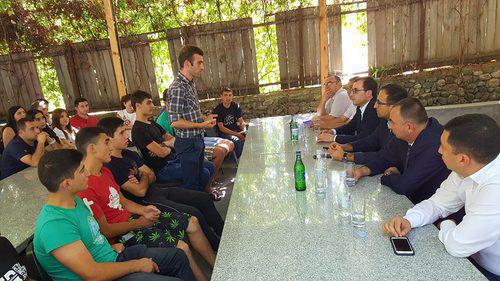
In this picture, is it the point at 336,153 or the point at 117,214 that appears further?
the point at 336,153

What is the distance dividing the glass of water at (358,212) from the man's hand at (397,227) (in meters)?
0.11

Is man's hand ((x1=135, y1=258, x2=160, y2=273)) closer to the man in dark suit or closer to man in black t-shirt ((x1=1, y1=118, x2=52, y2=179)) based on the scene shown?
the man in dark suit

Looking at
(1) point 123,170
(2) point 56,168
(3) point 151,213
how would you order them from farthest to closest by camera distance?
(1) point 123,170 → (3) point 151,213 → (2) point 56,168

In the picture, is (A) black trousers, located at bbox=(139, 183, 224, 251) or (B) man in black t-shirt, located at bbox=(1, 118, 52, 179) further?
(B) man in black t-shirt, located at bbox=(1, 118, 52, 179)

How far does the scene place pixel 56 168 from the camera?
5.28 ft

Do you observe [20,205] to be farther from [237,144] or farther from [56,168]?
[237,144]

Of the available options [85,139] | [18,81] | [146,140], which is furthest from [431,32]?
[18,81]

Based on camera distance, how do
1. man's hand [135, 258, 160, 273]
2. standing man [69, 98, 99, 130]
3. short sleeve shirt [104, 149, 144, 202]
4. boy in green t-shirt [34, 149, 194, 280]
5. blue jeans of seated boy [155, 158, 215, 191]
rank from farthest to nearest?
1. standing man [69, 98, 99, 130]
2. blue jeans of seated boy [155, 158, 215, 191]
3. short sleeve shirt [104, 149, 144, 202]
4. man's hand [135, 258, 160, 273]
5. boy in green t-shirt [34, 149, 194, 280]

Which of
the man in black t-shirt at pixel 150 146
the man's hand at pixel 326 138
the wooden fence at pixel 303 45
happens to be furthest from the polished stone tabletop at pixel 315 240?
the wooden fence at pixel 303 45

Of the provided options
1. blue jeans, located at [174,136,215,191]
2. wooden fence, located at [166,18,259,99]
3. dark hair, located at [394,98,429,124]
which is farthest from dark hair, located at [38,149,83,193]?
wooden fence, located at [166,18,259,99]

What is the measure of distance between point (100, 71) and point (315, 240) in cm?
636

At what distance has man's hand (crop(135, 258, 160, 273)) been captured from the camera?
5.71ft

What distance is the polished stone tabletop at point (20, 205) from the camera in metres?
1.95

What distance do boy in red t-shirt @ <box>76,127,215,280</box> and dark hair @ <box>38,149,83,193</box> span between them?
0.40 m
